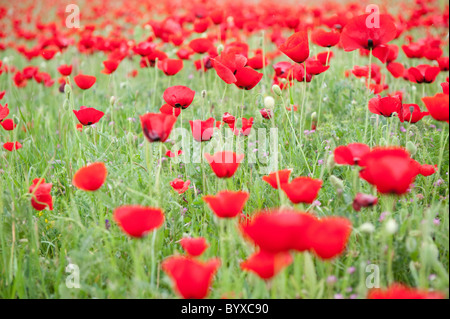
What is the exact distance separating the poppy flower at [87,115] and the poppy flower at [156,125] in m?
0.54

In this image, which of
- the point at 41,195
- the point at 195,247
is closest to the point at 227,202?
the point at 195,247

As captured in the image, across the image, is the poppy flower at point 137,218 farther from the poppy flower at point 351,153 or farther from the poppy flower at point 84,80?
the poppy flower at point 84,80

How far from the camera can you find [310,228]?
3.50 ft

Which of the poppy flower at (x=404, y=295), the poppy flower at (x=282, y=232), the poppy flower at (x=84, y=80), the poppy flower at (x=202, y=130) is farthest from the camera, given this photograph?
the poppy flower at (x=84, y=80)

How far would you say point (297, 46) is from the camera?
1956 millimetres

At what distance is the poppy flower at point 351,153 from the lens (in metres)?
1.44

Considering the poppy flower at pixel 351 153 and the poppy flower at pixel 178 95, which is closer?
the poppy flower at pixel 351 153

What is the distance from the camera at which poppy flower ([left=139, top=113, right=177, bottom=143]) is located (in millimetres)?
1494

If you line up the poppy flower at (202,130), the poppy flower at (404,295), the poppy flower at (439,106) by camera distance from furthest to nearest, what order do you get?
the poppy flower at (202,130)
the poppy flower at (439,106)
the poppy flower at (404,295)

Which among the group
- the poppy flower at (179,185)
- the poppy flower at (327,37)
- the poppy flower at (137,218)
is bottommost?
the poppy flower at (137,218)

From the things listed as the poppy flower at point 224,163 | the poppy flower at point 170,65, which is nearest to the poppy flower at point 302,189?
the poppy flower at point 224,163

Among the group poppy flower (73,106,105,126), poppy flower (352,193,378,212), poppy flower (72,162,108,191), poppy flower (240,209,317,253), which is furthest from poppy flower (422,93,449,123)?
poppy flower (73,106,105,126)

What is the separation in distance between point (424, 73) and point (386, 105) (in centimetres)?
61
